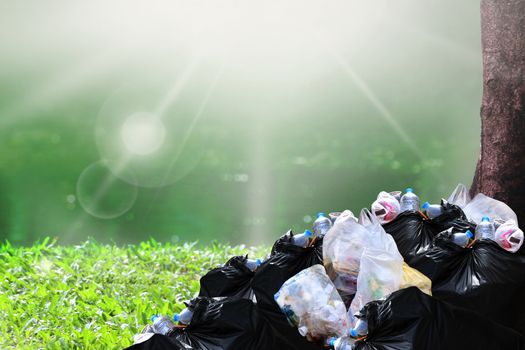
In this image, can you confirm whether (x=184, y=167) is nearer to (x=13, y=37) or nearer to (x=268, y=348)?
(x=13, y=37)

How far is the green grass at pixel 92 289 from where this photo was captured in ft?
14.9

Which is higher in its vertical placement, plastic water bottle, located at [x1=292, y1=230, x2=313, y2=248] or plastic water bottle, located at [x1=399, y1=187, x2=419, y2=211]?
plastic water bottle, located at [x1=399, y1=187, x2=419, y2=211]

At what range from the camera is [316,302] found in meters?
3.28

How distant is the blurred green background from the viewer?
1112cm

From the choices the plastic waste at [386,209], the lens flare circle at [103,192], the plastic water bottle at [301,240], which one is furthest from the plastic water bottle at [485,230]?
the lens flare circle at [103,192]

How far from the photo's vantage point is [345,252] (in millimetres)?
3455

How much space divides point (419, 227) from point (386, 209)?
18 cm

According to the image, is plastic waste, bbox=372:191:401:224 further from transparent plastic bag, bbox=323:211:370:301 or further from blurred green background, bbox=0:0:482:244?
blurred green background, bbox=0:0:482:244

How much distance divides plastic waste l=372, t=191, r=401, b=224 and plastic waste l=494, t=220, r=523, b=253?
53 cm

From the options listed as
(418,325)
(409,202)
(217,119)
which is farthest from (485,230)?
(217,119)

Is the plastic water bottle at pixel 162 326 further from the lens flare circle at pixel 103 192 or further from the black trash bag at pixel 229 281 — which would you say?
the lens flare circle at pixel 103 192

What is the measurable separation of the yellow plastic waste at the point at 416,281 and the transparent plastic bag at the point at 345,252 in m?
0.22

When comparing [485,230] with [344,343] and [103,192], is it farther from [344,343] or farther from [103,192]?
[103,192]

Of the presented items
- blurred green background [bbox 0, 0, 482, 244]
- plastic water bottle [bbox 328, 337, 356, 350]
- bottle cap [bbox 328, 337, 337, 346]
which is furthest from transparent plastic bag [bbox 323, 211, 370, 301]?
blurred green background [bbox 0, 0, 482, 244]
